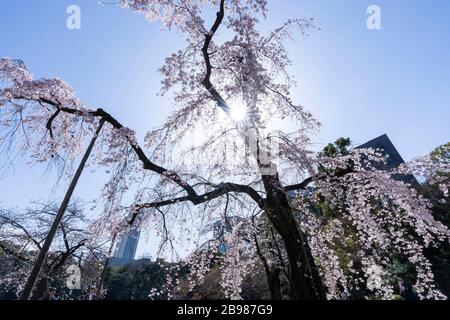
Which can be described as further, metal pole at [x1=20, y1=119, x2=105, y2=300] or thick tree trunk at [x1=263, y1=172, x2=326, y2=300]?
thick tree trunk at [x1=263, y1=172, x2=326, y2=300]

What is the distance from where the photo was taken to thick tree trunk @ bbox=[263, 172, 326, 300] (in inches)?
219

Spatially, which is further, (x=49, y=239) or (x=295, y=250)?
(x=295, y=250)

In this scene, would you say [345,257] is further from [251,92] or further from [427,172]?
[251,92]

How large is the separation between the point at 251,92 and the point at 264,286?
17633 mm

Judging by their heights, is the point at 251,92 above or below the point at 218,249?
above

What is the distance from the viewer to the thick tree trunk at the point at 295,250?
5559 mm

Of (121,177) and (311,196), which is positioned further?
(311,196)

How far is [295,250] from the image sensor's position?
585 cm

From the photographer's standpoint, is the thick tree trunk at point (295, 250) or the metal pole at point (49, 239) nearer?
the metal pole at point (49, 239)

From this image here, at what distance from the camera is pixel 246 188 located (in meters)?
6.80
